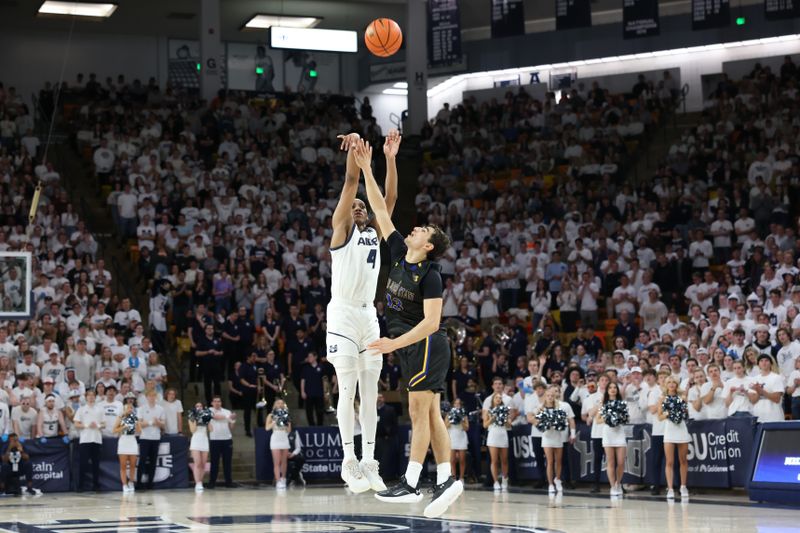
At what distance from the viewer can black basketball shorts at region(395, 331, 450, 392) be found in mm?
10469

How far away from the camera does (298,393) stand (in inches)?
1093

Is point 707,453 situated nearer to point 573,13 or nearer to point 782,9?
point 573,13

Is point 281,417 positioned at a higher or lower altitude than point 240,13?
lower

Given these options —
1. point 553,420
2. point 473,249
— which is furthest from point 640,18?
point 553,420

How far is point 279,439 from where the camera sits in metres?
24.2

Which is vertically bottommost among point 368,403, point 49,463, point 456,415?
point 49,463

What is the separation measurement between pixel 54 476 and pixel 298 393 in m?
6.26

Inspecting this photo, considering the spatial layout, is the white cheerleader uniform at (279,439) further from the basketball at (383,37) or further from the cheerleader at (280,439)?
the basketball at (383,37)

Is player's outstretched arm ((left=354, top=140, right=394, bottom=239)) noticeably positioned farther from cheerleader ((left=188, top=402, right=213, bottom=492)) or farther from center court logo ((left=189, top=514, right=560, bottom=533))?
cheerleader ((left=188, top=402, right=213, bottom=492))

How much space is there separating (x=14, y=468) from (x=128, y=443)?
219cm

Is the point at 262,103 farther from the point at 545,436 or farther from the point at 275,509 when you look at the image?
the point at 275,509

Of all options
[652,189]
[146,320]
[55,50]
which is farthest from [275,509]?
[55,50]

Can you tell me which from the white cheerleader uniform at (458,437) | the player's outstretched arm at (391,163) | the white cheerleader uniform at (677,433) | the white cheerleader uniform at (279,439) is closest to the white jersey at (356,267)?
the player's outstretched arm at (391,163)

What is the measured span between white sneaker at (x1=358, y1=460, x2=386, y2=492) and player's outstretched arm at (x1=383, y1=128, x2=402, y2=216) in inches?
88.4
